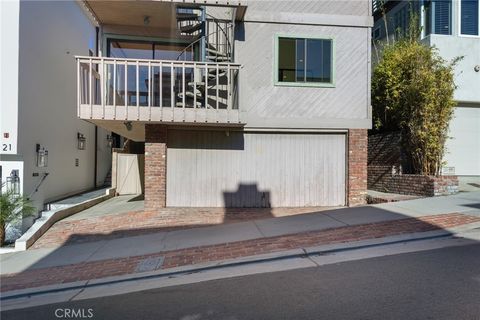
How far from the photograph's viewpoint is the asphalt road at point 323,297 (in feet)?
14.4

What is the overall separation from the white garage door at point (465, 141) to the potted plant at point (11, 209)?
526 inches

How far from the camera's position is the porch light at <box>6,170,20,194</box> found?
9406 millimetres

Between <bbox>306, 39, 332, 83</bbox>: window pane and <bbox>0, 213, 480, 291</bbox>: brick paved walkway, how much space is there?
4.75m

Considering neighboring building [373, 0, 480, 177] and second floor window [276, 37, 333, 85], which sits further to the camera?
neighboring building [373, 0, 480, 177]

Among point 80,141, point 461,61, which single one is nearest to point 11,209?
point 80,141

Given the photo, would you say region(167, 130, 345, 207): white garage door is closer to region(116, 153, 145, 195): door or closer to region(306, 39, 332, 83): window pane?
region(306, 39, 332, 83): window pane

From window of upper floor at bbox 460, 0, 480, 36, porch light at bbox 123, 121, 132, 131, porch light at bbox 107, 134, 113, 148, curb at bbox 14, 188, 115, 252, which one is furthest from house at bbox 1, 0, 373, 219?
porch light at bbox 107, 134, 113, 148

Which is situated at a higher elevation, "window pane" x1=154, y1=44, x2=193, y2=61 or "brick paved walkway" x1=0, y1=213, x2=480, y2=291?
"window pane" x1=154, y1=44, x2=193, y2=61

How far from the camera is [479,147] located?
14727mm

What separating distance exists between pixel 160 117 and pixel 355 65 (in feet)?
→ 18.7

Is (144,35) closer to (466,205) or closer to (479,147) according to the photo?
(466,205)

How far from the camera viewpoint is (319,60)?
452 inches

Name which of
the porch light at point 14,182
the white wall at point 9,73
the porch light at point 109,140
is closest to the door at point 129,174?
the porch light at point 109,140

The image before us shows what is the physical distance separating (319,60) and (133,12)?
18.2 feet
